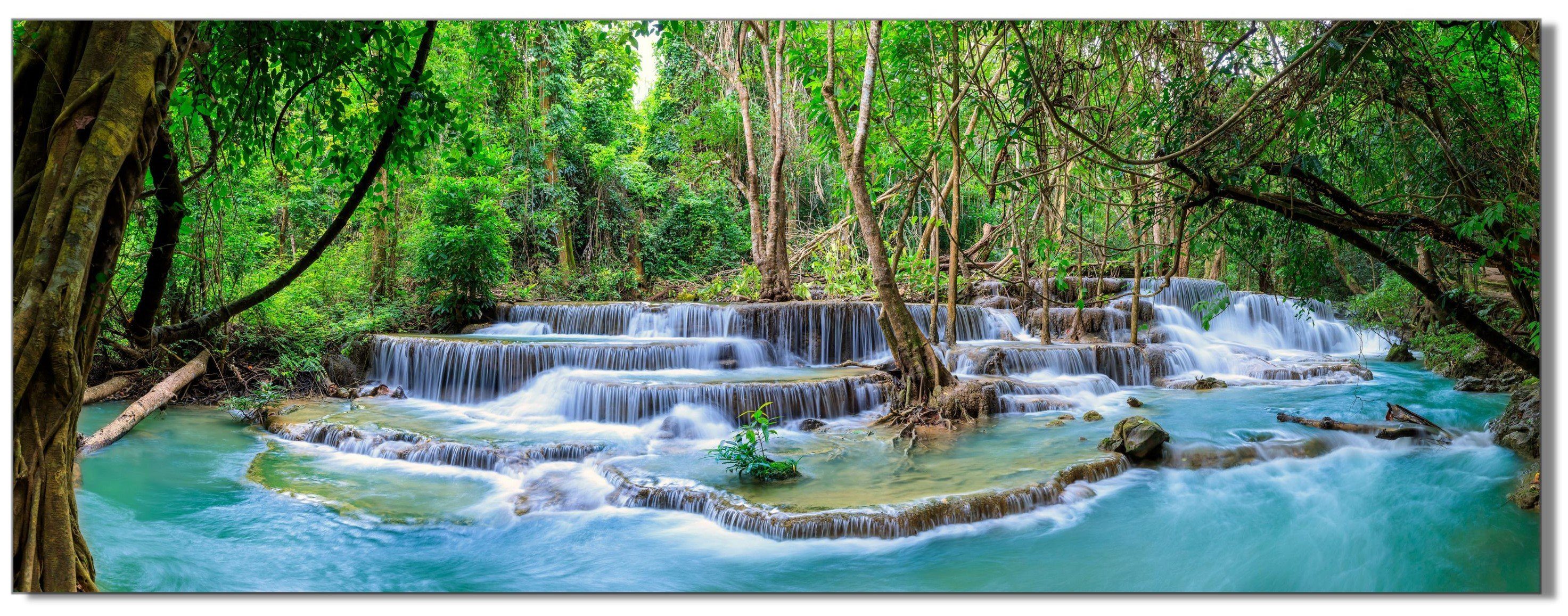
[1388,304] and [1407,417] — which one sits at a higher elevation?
[1388,304]

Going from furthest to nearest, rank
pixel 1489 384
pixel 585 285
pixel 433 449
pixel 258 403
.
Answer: pixel 585 285, pixel 1489 384, pixel 258 403, pixel 433 449

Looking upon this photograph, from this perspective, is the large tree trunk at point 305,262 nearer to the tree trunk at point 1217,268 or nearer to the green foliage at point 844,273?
the green foliage at point 844,273

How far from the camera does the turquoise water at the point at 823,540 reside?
2875mm

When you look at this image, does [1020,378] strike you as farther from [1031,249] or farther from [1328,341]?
[1328,341]

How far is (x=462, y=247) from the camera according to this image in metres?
8.88

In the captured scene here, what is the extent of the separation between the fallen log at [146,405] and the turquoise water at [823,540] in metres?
0.10

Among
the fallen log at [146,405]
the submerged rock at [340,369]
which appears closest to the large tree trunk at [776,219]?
the submerged rock at [340,369]

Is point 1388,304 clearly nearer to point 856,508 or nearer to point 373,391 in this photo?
point 856,508

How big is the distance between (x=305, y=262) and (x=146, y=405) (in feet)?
14.9

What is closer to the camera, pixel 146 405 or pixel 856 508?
pixel 856 508

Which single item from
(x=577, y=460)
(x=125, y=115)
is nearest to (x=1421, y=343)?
(x=577, y=460)

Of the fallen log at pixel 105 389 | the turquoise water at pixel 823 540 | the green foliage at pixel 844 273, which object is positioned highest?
the green foliage at pixel 844 273

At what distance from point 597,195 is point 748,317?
5.18m

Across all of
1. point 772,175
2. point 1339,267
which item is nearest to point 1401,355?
point 1339,267
